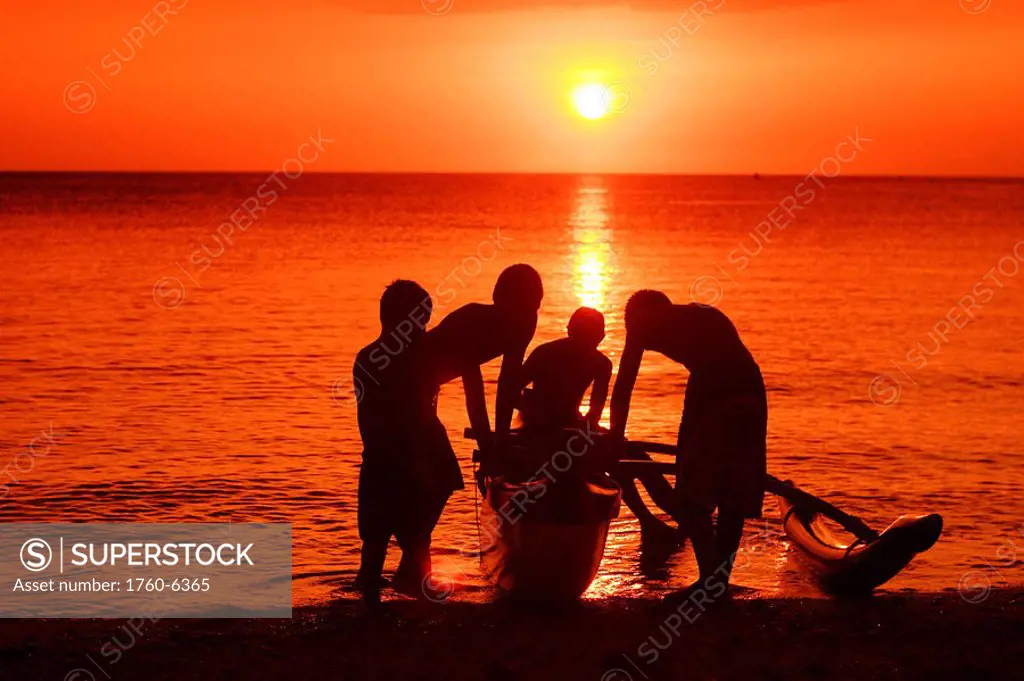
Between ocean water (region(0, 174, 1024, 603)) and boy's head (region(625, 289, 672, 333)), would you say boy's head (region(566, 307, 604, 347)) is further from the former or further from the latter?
ocean water (region(0, 174, 1024, 603))

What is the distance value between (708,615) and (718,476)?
3.10 ft

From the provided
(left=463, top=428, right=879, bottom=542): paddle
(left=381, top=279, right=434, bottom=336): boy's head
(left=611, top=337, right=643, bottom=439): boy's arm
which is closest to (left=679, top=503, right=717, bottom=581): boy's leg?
(left=611, top=337, right=643, bottom=439): boy's arm

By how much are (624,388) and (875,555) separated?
2.33m

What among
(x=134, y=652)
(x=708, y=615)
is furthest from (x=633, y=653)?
(x=134, y=652)

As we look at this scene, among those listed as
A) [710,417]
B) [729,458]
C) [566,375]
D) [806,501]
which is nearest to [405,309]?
[566,375]

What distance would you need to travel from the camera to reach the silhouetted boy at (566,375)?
8.47 metres

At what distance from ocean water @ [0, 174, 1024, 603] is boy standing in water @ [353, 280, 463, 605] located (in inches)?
44.0

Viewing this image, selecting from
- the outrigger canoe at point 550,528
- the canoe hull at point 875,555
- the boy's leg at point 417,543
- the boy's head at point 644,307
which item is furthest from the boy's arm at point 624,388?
A: the canoe hull at point 875,555

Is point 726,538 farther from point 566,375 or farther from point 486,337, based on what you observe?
point 486,337

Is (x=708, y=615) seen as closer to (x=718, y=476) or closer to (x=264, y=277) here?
(x=718, y=476)

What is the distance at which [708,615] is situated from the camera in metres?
8.23

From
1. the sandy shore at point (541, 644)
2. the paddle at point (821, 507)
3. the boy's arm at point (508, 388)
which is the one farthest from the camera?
the paddle at point (821, 507)

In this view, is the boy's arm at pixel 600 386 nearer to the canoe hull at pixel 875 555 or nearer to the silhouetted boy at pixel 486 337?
the silhouetted boy at pixel 486 337

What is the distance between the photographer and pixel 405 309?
303 inches
